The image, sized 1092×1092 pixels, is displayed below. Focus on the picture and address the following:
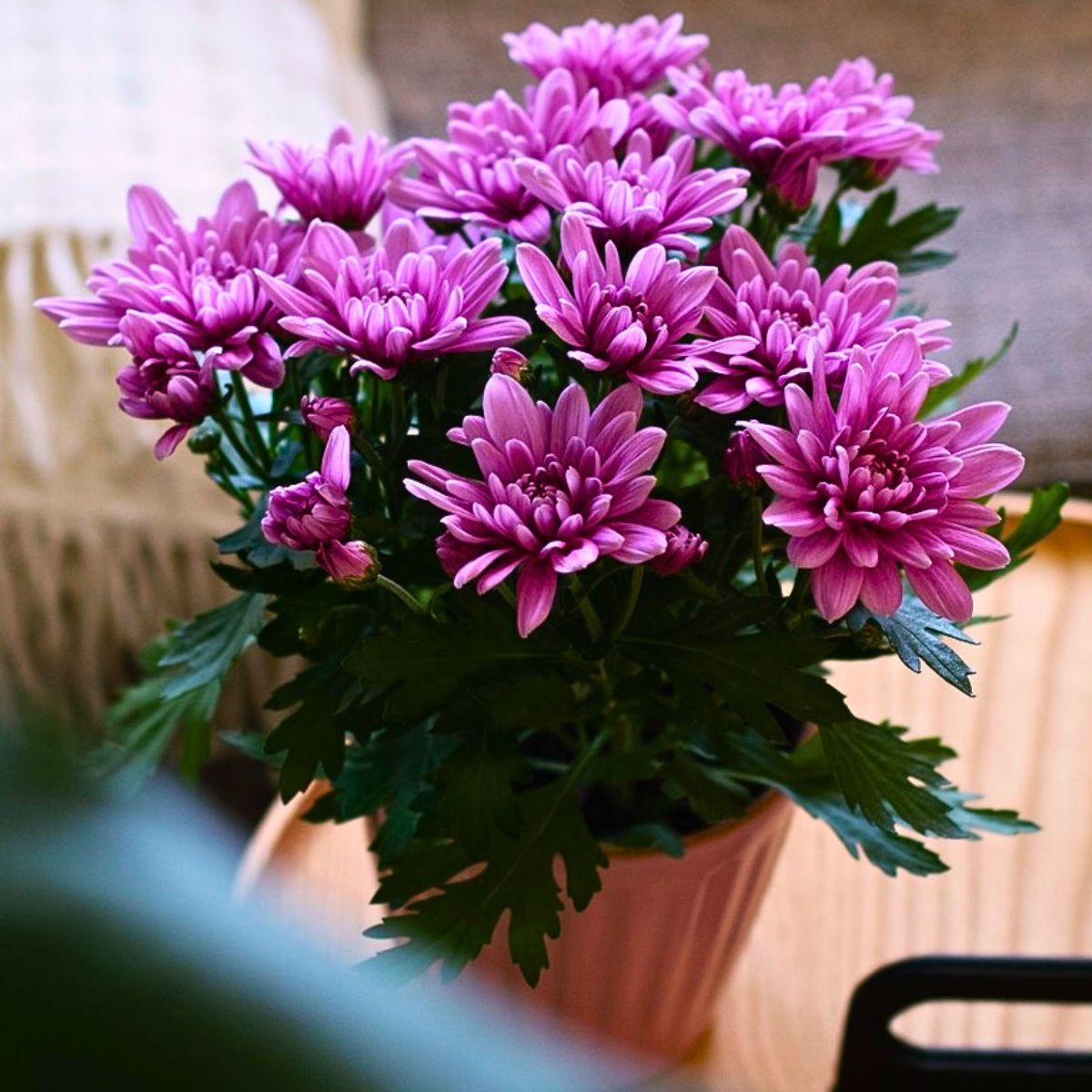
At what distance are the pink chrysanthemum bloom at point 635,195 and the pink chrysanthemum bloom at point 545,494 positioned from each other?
0.05m

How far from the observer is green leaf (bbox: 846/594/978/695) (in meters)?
0.35

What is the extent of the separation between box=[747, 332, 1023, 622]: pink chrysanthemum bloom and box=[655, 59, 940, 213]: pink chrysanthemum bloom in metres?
0.09

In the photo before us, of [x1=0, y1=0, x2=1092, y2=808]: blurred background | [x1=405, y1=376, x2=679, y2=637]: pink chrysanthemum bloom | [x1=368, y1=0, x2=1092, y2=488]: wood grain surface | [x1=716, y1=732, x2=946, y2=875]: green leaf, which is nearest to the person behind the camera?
[x1=405, y1=376, x2=679, y2=637]: pink chrysanthemum bloom

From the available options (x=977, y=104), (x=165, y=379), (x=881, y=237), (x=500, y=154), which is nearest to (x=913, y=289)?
(x=881, y=237)

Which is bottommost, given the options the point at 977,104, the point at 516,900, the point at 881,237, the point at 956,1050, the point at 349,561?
the point at 956,1050

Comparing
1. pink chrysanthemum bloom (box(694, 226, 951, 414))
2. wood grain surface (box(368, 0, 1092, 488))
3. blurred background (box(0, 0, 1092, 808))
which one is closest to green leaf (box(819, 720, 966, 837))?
pink chrysanthemum bloom (box(694, 226, 951, 414))

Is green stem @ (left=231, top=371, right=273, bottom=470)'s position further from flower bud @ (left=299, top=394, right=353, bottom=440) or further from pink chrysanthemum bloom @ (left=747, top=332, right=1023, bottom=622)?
pink chrysanthemum bloom @ (left=747, top=332, right=1023, bottom=622)

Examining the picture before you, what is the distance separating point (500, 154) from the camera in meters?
0.41

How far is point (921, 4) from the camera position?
1364 mm

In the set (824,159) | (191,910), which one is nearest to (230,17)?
(824,159)

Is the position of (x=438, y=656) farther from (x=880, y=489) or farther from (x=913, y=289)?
(x=913, y=289)

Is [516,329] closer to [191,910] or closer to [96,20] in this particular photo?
[191,910]

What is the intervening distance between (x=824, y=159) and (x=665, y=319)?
0.34ft

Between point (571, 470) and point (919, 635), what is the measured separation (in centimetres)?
11
